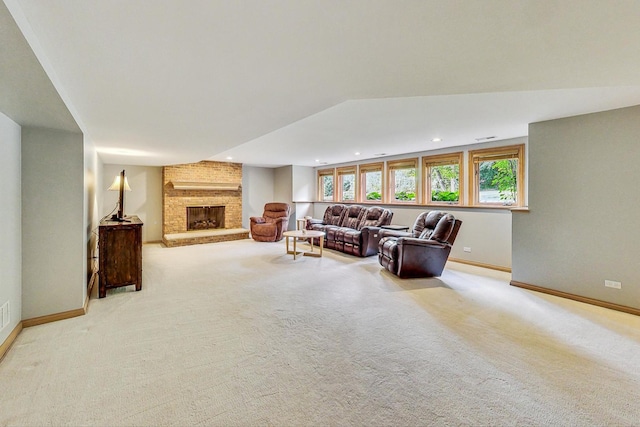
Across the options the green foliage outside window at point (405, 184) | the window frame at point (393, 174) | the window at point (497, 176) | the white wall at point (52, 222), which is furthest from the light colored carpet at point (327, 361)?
the green foliage outside window at point (405, 184)

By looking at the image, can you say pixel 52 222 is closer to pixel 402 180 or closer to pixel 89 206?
pixel 89 206

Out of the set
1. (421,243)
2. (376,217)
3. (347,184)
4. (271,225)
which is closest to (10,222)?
(421,243)

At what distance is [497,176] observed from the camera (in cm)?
516

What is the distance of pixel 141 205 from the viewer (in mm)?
7715

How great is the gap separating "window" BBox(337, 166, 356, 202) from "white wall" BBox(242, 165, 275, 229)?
2815mm

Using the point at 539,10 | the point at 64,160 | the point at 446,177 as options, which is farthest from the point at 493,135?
the point at 64,160

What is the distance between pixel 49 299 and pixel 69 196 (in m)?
1.10

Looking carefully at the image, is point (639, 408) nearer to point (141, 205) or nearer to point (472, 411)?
point (472, 411)

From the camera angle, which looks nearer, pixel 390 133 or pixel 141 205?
pixel 390 133

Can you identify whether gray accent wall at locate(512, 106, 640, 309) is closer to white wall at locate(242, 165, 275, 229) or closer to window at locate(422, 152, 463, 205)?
window at locate(422, 152, 463, 205)

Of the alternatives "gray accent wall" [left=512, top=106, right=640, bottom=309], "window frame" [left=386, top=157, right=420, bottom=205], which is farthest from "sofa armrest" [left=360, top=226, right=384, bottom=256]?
"gray accent wall" [left=512, top=106, right=640, bottom=309]

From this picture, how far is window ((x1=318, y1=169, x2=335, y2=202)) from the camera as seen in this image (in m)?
9.05

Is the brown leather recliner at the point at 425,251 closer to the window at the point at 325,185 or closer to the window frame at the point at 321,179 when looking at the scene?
the window frame at the point at 321,179

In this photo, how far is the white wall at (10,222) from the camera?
237 centimetres
